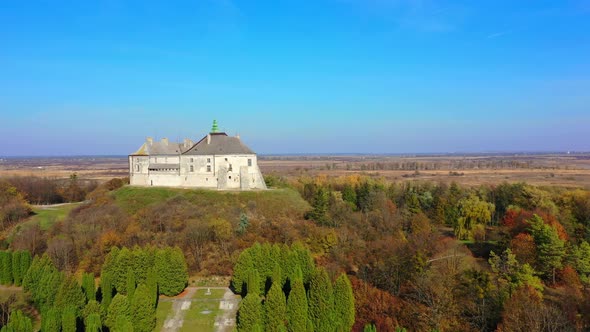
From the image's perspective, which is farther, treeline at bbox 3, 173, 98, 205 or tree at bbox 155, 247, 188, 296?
treeline at bbox 3, 173, 98, 205

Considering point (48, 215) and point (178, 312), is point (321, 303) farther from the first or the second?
point (48, 215)

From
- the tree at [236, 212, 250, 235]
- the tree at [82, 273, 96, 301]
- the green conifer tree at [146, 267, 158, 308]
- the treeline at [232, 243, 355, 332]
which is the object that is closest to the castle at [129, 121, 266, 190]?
the tree at [236, 212, 250, 235]

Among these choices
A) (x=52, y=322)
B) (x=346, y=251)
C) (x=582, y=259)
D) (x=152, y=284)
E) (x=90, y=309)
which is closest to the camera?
(x=52, y=322)

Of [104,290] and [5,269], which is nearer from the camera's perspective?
[104,290]

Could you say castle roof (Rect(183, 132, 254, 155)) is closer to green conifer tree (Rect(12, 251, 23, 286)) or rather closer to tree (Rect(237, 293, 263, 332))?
green conifer tree (Rect(12, 251, 23, 286))

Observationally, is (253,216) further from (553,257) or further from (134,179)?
(553,257)

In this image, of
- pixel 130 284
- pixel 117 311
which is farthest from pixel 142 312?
pixel 130 284
